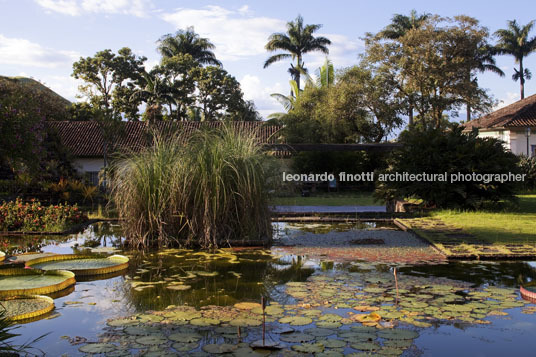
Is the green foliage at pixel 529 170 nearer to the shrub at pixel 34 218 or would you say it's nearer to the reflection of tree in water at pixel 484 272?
the reflection of tree in water at pixel 484 272

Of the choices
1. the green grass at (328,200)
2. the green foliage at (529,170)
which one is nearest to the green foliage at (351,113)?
the green grass at (328,200)

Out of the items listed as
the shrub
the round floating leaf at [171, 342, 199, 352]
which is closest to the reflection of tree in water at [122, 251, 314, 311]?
the round floating leaf at [171, 342, 199, 352]

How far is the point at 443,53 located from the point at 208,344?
29.9 meters

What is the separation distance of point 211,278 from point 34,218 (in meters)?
6.25

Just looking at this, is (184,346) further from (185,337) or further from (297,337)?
(297,337)

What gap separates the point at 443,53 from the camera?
101ft

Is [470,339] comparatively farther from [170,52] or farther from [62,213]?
[170,52]

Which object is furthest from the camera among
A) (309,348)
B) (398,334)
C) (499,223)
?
(499,223)

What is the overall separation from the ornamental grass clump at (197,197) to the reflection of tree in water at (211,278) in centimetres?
83

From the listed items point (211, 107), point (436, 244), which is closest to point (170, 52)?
point (211, 107)

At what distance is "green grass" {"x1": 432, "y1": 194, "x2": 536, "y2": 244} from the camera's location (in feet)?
30.2

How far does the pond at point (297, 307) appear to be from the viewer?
4.10 m

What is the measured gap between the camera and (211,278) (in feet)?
21.2

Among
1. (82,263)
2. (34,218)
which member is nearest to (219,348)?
(82,263)
